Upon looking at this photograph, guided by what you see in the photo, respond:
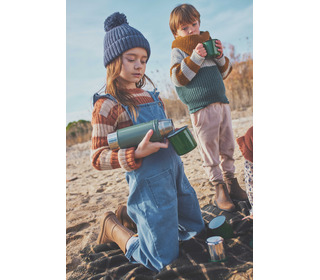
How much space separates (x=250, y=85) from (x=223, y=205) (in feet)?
2.18

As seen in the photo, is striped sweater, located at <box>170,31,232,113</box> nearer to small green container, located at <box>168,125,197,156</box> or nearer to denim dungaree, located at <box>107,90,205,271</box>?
denim dungaree, located at <box>107,90,205,271</box>

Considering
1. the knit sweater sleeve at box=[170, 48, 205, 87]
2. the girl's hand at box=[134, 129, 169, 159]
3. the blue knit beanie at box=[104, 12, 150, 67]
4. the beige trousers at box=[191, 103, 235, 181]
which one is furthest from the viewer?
the beige trousers at box=[191, 103, 235, 181]

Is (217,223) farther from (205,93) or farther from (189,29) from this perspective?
(189,29)

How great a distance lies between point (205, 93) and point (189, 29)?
0.32 m

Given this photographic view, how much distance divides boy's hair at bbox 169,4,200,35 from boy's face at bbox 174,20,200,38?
14mm

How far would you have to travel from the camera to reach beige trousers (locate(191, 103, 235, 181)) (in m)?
1.50

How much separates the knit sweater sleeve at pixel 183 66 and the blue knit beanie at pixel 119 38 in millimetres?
276

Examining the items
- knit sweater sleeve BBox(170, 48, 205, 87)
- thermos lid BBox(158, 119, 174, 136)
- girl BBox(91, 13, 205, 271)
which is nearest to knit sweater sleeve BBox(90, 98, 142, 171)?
girl BBox(91, 13, 205, 271)
